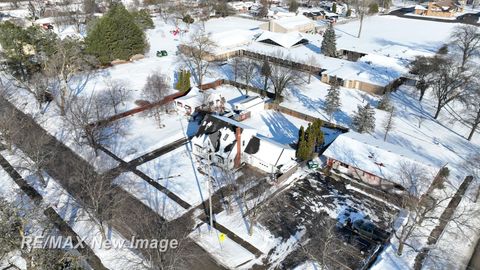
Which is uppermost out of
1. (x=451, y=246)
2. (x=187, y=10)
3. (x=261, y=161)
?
(x=187, y=10)

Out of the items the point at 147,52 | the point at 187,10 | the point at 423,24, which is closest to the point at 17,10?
the point at 187,10

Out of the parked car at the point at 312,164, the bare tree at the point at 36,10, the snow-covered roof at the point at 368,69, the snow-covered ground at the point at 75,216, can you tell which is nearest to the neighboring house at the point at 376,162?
the parked car at the point at 312,164

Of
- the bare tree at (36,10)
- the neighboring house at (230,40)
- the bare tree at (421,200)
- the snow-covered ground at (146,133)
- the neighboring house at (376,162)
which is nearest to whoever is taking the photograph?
the bare tree at (421,200)

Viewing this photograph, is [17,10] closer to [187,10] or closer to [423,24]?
[187,10]

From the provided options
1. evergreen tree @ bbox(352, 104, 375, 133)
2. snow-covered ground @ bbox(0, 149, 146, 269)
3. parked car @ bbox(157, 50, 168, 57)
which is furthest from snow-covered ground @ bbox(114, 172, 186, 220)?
parked car @ bbox(157, 50, 168, 57)

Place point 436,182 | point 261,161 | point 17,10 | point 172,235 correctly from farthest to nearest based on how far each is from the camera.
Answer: point 17,10, point 261,161, point 436,182, point 172,235

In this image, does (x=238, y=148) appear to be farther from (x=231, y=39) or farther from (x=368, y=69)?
(x=231, y=39)

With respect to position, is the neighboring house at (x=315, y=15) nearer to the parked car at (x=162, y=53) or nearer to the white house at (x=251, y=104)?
the parked car at (x=162, y=53)
